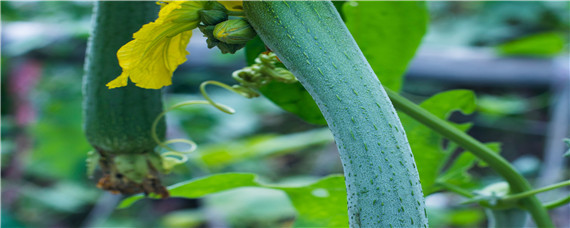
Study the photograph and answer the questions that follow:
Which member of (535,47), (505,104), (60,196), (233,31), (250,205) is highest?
(535,47)

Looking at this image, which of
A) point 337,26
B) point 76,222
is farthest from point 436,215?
point 76,222

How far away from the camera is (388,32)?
57 cm

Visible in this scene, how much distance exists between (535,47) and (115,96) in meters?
1.81

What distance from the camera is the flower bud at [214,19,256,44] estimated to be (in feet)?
1.01

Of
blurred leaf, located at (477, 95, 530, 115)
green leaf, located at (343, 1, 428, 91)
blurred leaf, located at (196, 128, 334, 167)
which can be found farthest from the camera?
blurred leaf, located at (477, 95, 530, 115)

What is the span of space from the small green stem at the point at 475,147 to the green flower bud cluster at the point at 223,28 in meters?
0.16

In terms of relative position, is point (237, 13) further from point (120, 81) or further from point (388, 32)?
point (388, 32)

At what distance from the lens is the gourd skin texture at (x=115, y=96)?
0.48 meters

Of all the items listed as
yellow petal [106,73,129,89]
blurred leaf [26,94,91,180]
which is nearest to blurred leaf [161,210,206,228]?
blurred leaf [26,94,91,180]

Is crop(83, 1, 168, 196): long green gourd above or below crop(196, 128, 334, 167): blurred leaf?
below

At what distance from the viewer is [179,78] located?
2297 millimetres

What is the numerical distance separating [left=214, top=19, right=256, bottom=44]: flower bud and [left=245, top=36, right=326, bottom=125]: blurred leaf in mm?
182

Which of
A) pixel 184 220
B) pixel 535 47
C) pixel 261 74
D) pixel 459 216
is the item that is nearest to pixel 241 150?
pixel 184 220

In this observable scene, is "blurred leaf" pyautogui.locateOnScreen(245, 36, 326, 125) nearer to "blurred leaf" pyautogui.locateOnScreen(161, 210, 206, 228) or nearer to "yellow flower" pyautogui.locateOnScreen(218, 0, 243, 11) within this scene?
"yellow flower" pyautogui.locateOnScreen(218, 0, 243, 11)
